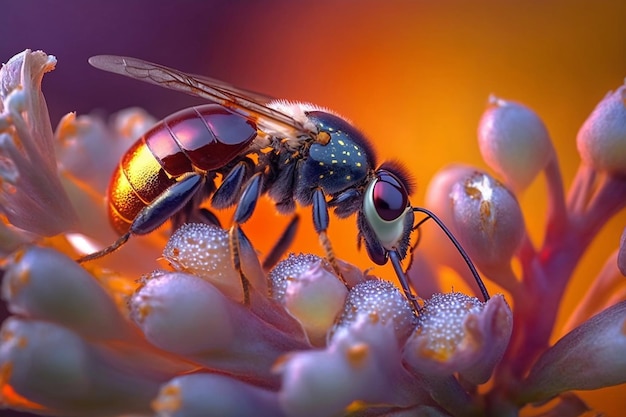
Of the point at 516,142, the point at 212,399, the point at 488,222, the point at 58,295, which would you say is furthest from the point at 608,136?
the point at 58,295

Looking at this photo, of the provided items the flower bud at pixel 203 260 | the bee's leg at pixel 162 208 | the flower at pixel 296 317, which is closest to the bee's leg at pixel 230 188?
the bee's leg at pixel 162 208

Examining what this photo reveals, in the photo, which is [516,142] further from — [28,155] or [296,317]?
[28,155]

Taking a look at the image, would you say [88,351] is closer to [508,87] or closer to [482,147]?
[482,147]

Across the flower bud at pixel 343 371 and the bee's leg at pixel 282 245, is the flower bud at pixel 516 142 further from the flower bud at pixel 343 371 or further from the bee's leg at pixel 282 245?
the flower bud at pixel 343 371

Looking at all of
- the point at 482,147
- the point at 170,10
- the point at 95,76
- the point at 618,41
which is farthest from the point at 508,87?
the point at 95,76

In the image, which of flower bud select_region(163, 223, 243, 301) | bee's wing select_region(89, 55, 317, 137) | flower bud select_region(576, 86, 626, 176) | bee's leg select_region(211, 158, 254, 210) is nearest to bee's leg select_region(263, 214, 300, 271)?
bee's leg select_region(211, 158, 254, 210)

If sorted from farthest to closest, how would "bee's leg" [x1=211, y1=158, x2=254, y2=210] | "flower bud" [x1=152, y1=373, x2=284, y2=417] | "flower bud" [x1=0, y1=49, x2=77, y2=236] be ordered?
"bee's leg" [x1=211, y1=158, x2=254, y2=210]
"flower bud" [x1=0, y1=49, x2=77, y2=236]
"flower bud" [x1=152, y1=373, x2=284, y2=417]

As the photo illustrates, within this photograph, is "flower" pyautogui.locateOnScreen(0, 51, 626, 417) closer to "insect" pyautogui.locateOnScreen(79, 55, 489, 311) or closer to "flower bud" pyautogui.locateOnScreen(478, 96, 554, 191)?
"flower bud" pyautogui.locateOnScreen(478, 96, 554, 191)
